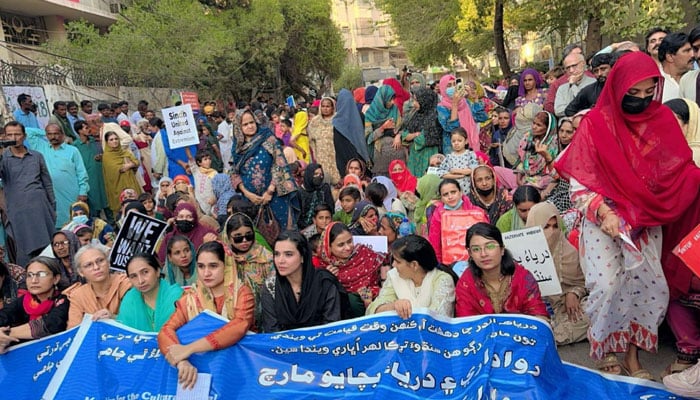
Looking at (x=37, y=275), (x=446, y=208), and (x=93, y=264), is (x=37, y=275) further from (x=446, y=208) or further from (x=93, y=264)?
(x=446, y=208)

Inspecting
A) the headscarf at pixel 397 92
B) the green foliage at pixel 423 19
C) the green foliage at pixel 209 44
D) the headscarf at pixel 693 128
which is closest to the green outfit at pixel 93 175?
the headscarf at pixel 397 92

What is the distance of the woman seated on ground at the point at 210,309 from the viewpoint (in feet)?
10.00

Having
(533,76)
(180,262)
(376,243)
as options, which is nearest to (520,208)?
(376,243)

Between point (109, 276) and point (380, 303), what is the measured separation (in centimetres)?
181

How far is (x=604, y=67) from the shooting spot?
5.07 metres

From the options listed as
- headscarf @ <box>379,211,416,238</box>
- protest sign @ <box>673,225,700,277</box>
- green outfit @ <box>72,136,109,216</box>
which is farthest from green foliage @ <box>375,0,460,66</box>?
protest sign @ <box>673,225,700,277</box>

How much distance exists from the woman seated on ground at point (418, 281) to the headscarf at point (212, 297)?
0.83m

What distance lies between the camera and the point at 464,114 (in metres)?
6.67

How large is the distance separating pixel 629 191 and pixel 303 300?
1834 mm

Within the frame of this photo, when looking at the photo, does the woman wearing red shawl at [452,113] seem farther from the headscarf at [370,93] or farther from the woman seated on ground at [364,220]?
the headscarf at [370,93]

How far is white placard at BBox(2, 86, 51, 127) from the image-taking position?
10.2 m

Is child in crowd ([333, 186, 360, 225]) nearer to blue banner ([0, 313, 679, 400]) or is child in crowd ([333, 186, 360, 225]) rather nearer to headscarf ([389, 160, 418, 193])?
headscarf ([389, 160, 418, 193])

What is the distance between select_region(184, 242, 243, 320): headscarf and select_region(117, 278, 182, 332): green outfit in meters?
0.18

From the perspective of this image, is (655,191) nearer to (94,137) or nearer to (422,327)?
(422,327)
